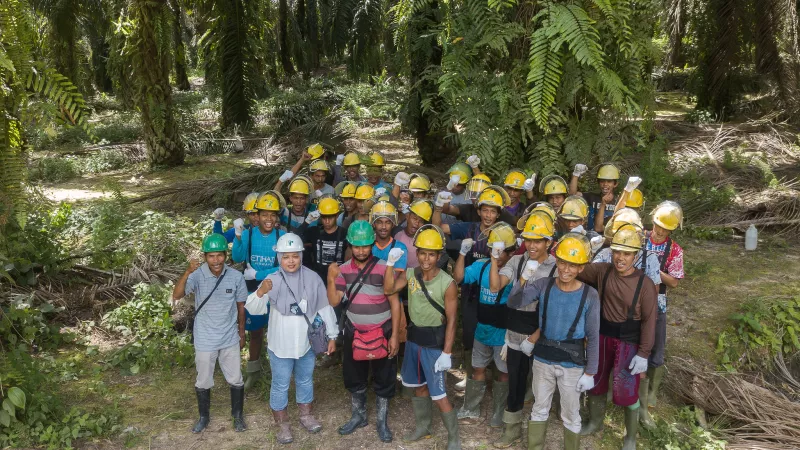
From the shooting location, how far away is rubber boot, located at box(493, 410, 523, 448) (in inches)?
184

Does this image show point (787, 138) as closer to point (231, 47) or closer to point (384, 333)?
point (384, 333)

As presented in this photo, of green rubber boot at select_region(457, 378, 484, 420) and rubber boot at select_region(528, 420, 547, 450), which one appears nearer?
rubber boot at select_region(528, 420, 547, 450)

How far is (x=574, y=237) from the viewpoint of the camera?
4.08 meters

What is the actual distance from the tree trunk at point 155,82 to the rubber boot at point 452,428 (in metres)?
9.75

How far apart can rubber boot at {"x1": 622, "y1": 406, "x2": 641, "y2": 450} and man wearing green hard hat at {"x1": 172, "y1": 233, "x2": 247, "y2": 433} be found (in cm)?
292

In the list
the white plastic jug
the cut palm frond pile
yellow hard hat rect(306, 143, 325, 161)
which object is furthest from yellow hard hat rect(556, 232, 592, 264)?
the white plastic jug

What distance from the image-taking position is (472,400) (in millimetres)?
5059

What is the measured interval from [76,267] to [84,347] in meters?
1.32

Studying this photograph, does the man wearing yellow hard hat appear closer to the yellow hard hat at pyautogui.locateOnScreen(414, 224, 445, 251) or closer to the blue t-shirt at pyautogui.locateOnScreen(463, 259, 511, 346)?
the blue t-shirt at pyautogui.locateOnScreen(463, 259, 511, 346)

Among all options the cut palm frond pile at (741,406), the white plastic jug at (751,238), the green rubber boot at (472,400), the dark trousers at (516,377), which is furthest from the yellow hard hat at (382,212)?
the white plastic jug at (751,238)

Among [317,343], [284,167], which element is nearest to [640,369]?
[317,343]

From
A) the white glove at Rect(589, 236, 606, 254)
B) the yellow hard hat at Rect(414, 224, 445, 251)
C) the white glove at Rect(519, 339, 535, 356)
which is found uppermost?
the yellow hard hat at Rect(414, 224, 445, 251)

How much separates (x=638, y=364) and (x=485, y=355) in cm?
116

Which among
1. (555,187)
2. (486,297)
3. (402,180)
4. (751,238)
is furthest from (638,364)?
(751,238)
